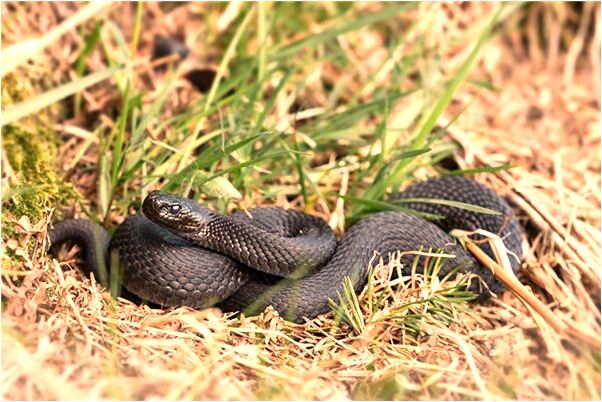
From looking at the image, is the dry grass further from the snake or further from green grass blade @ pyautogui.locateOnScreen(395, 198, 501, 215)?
green grass blade @ pyautogui.locateOnScreen(395, 198, 501, 215)

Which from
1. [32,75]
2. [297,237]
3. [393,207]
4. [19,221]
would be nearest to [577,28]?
[393,207]

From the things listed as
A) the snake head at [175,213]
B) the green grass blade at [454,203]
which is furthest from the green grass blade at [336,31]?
the snake head at [175,213]

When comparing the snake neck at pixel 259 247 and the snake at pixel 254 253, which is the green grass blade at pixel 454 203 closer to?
the snake at pixel 254 253

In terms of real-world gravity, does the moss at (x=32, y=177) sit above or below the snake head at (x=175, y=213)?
above

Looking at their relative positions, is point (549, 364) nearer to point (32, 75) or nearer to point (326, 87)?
point (326, 87)

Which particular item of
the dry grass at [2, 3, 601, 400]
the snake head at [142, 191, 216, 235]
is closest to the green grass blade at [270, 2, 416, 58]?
the dry grass at [2, 3, 601, 400]

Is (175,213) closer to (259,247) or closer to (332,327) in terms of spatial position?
Result: (259,247)

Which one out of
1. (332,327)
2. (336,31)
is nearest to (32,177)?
(332,327)

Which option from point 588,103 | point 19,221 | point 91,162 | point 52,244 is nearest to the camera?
point 19,221
